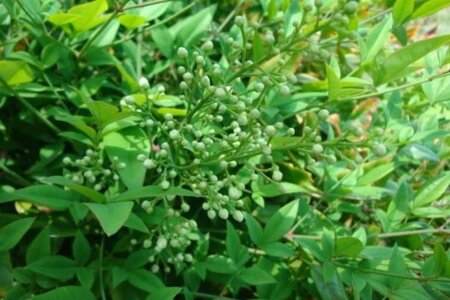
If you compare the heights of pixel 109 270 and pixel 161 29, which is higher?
pixel 161 29

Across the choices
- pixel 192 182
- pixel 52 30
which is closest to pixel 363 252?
pixel 192 182

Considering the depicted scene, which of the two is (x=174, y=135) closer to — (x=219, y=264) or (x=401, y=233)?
(x=219, y=264)

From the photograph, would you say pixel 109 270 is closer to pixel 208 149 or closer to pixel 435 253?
pixel 208 149

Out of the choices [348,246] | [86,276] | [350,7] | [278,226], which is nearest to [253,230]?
[278,226]

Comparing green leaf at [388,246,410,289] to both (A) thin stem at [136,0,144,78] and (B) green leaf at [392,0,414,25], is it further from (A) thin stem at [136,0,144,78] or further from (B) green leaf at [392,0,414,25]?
(A) thin stem at [136,0,144,78]

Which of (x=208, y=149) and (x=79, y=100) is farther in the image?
(x=79, y=100)

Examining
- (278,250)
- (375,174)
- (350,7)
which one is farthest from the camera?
(375,174)

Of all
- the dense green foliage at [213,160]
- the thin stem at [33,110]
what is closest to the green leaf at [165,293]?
the dense green foliage at [213,160]
